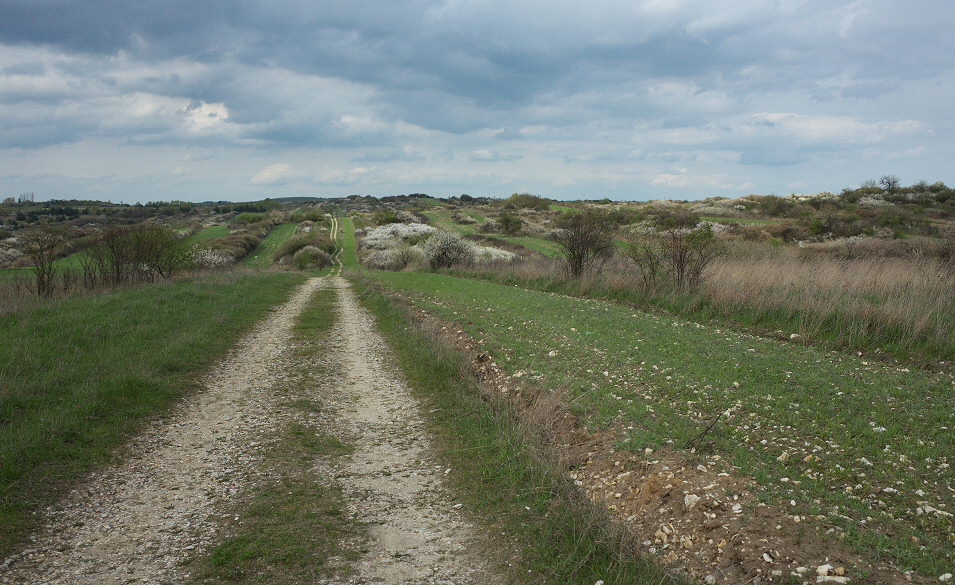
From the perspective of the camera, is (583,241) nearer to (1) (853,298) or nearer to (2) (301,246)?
(1) (853,298)

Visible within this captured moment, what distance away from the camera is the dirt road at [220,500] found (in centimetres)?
431

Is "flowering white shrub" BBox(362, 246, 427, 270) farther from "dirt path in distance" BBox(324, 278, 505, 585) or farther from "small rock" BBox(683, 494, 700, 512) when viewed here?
"small rock" BBox(683, 494, 700, 512)

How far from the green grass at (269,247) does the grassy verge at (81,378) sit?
5773cm

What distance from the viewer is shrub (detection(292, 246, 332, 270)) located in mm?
67544

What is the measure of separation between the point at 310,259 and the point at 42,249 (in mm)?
49424

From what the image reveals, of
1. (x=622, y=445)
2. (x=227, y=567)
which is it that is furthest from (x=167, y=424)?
(x=622, y=445)

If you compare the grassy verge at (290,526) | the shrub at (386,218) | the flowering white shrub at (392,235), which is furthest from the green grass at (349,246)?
the grassy verge at (290,526)

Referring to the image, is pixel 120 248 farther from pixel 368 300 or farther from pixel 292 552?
pixel 292 552

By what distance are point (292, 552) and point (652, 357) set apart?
7.25 m

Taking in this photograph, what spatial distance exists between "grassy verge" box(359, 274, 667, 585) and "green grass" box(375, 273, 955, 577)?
1264 mm

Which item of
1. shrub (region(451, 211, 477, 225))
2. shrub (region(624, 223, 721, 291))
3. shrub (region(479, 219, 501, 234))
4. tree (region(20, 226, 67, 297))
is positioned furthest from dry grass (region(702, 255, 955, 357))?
shrub (region(451, 211, 477, 225))

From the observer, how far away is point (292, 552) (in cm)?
456

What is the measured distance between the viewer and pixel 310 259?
6869 centimetres

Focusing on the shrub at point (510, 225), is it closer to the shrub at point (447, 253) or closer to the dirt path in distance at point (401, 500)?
the shrub at point (447, 253)
